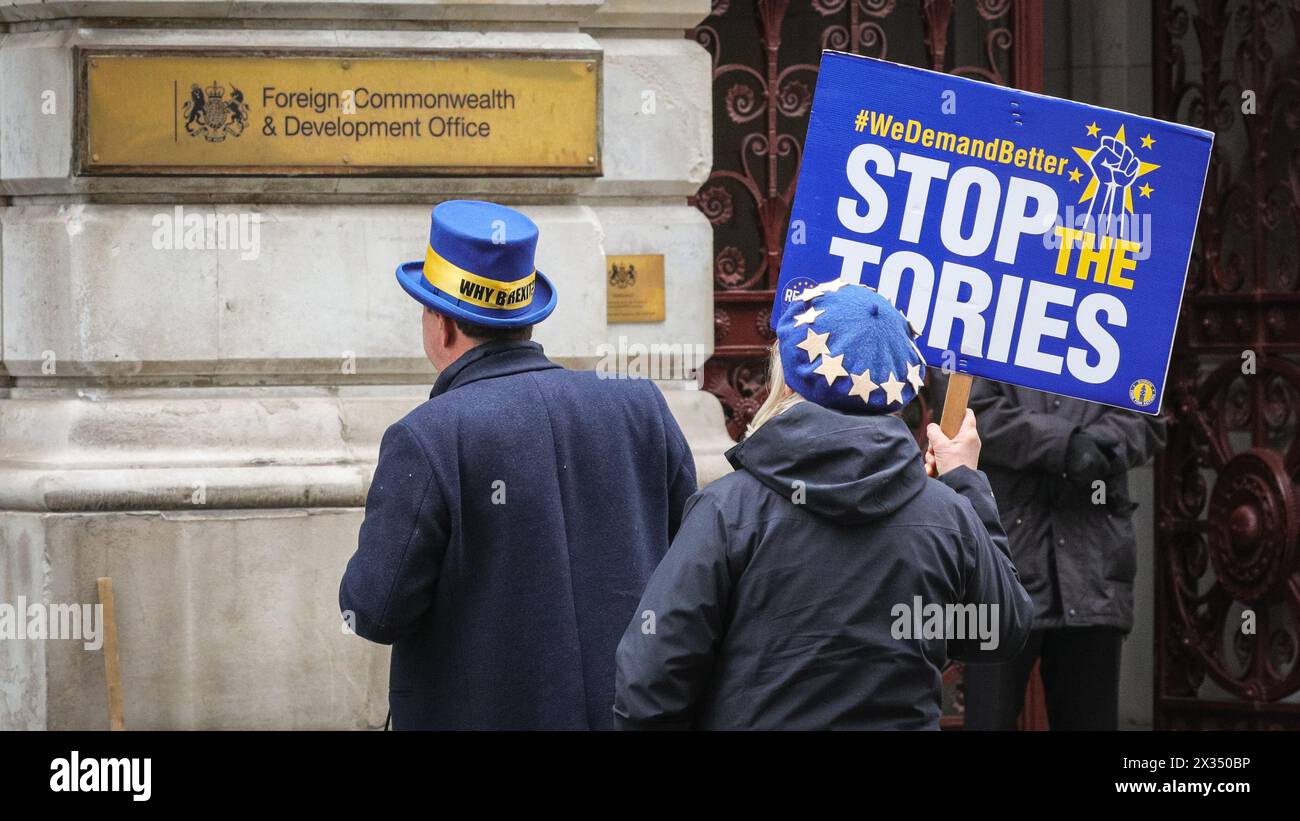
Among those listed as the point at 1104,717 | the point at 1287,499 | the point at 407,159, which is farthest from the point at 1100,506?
the point at 407,159

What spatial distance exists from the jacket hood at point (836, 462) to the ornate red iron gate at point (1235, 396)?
4042mm

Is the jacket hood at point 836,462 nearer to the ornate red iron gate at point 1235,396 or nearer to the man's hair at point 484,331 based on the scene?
the man's hair at point 484,331

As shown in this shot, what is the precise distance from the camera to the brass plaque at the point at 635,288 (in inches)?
238

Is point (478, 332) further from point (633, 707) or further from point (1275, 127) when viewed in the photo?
point (1275, 127)

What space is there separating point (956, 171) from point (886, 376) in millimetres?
1116

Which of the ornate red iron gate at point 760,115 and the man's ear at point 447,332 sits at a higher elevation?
the ornate red iron gate at point 760,115

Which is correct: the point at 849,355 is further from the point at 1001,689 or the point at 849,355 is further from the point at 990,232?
the point at 1001,689

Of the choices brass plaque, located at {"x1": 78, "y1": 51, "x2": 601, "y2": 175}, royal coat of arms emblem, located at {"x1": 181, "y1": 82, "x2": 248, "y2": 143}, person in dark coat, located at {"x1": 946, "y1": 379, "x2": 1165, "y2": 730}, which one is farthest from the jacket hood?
royal coat of arms emblem, located at {"x1": 181, "y1": 82, "x2": 248, "y2": 143}

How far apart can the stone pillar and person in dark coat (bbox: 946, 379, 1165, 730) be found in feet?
4.64

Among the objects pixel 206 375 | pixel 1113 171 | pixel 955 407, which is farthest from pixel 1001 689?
pixel 206 375

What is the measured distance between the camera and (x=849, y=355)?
9.85 feet

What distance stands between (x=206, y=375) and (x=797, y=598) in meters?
3.19

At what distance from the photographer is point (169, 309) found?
18.3ft

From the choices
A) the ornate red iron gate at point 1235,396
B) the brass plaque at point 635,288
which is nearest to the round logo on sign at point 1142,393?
the brass plaque at point 635,288
